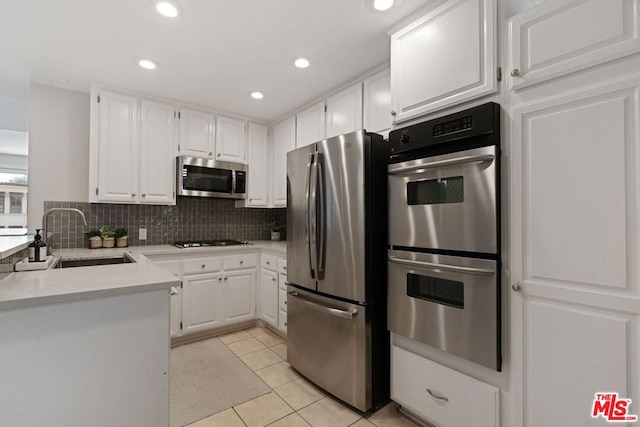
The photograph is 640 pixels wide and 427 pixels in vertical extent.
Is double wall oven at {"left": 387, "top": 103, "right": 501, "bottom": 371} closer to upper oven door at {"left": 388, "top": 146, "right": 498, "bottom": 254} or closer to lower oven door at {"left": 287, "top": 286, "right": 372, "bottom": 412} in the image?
upper oven door at {"left": 388, "top": 146, "right": 498, "bottom": 254}

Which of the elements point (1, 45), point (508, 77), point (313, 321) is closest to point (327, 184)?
point (313, 321)

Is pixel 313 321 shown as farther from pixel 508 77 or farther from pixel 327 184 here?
pixel 508 77

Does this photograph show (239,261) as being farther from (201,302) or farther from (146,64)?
(146,64)

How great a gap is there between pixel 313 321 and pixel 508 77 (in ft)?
6.20

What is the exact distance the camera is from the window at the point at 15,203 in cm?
470

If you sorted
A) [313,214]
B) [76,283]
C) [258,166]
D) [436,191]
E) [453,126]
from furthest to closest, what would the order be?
Answer: [258,166], [313,214], [436,191], [453,126], [76,283]

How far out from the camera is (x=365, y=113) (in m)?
2.44

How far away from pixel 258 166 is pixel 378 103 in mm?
1851

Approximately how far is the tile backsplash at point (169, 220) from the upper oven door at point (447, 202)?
8.40 ft

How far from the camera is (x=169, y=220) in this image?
3.37m

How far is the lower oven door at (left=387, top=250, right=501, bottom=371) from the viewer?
4.48 feet

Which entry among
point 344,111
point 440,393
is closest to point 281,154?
point 344,111

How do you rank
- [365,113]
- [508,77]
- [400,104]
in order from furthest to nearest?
[365,113], [400,104], [508,77]

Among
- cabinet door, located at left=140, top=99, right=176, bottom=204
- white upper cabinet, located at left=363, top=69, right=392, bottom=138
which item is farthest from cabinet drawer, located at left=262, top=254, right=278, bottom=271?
white upper cabinet, located at left=363, top=69, right=392, bottom=138
